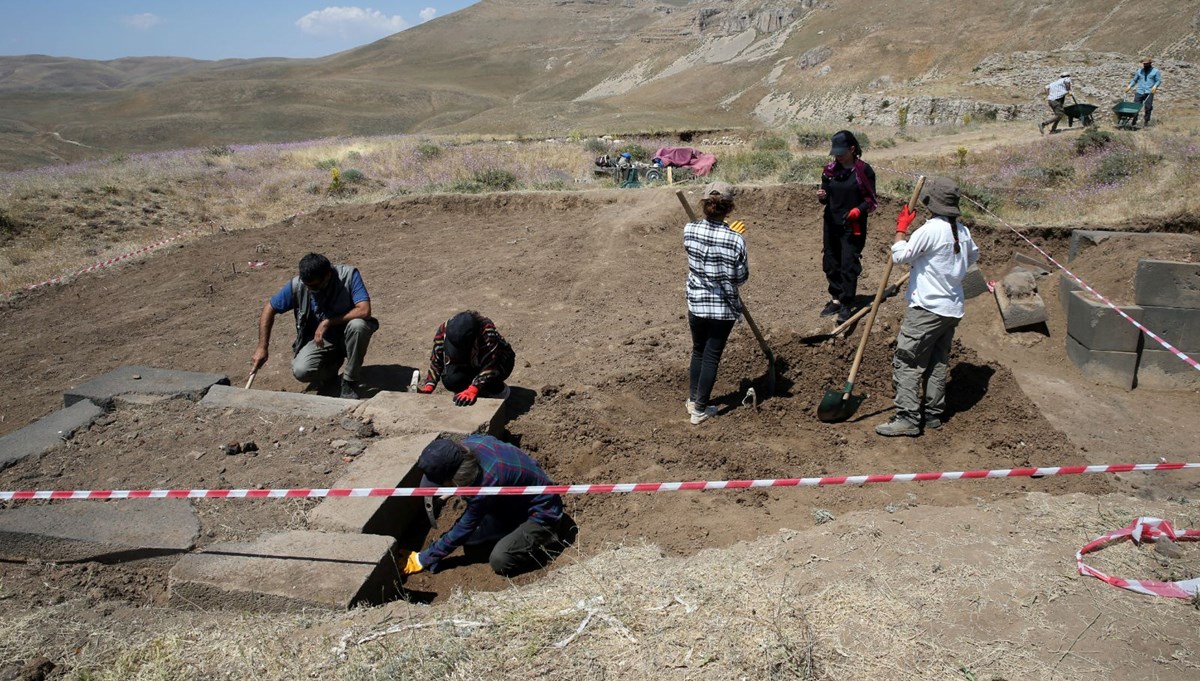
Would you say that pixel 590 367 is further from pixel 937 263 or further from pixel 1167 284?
pixel 1167 284

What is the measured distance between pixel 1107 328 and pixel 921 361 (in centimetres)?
213

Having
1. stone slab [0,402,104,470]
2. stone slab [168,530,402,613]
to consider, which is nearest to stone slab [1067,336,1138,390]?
stone slab [168,530,402,613]

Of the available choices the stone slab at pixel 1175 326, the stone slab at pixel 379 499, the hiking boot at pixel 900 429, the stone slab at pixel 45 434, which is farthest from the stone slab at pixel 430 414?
the stone slab at pixel 1175 326

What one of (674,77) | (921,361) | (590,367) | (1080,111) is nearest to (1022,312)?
(921,361)

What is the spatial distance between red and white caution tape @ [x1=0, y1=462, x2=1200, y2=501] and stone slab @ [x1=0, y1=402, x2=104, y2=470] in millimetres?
456

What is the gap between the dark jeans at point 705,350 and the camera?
5117mm

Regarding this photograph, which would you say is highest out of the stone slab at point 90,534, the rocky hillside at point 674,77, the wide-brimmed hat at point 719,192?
the rocky hillside at point 674,77

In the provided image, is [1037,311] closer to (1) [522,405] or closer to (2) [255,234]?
(1) [522,405]

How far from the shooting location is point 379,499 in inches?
163

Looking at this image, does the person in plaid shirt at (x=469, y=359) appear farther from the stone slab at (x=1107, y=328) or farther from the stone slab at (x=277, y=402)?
the stone slab at (x=1107, y=328)

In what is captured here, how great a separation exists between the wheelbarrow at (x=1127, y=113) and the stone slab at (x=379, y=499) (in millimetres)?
18909

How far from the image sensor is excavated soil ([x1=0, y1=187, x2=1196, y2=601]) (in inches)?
175

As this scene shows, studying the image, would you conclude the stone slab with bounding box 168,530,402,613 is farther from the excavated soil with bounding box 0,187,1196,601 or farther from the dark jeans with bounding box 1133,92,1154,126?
the dark jeans with bounding box 1133,92,1154,126

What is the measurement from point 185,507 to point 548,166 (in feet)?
49.6
